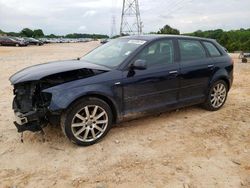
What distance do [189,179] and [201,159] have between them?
0.57m

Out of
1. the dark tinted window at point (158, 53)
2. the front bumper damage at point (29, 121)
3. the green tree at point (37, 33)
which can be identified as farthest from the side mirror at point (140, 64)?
the green tree at point (37, 33)

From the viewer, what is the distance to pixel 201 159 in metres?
3.93

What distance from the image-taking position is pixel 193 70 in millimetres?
5363

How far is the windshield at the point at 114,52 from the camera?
15.5 feet

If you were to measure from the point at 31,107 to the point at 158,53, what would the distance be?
2.34 meters

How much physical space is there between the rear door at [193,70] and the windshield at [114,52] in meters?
0.95

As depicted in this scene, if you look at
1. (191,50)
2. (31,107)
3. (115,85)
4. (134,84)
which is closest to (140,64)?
(134,84)

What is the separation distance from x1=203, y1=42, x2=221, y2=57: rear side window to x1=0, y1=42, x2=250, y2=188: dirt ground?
1367 millimetres

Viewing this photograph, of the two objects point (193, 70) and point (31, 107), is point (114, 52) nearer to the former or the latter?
point (193, 70)

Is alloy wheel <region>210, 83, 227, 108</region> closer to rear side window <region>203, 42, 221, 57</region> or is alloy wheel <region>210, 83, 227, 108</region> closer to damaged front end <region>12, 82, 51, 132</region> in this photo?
rear side window <region>203, 42, 221, 57</region>

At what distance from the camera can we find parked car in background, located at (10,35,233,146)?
13.3 ft

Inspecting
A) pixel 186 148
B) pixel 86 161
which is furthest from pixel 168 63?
pixel 86 161

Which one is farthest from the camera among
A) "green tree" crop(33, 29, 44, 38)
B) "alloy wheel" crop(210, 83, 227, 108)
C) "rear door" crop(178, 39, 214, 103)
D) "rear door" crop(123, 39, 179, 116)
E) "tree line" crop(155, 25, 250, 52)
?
"green tree" crop(33, 29, 44, 38)

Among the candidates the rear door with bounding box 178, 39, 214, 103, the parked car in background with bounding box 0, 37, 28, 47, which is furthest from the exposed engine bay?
the parked car in background with bounding box 0, 37, 28, 47
